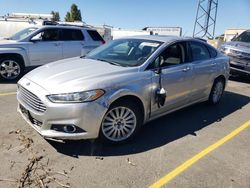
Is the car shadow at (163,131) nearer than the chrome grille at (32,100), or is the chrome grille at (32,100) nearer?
the chrome grille at (32,100)

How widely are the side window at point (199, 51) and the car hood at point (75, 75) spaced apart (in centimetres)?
178

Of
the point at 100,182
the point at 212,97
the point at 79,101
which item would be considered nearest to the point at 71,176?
the point at 100,182

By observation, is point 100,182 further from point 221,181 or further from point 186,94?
point 186,94

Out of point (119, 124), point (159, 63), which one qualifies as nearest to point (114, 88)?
point (119, 124)

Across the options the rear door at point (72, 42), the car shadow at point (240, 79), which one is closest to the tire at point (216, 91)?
the car shadow at point (240, 79)

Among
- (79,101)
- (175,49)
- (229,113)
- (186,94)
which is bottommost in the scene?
(229,113)

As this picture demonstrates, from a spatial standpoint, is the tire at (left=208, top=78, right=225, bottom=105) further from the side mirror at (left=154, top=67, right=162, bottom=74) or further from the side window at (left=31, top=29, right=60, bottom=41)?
the side window at (left=31, top=29, right=60, bottom=41)

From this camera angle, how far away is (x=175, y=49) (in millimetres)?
5137

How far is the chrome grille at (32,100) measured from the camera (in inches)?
148

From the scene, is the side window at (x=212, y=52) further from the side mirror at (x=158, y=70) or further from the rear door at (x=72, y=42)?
the rear door at (x=72, y=42)

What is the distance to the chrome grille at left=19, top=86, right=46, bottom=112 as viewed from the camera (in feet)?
12.3

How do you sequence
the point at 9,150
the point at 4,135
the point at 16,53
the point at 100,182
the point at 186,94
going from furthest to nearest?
the point at 16,53 → the point at 186,94 → the point at 4,135 → the point at 9,150 → the point at 100,182

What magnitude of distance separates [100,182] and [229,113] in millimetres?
3970

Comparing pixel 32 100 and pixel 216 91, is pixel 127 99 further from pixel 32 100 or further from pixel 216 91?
pixel 216 91
